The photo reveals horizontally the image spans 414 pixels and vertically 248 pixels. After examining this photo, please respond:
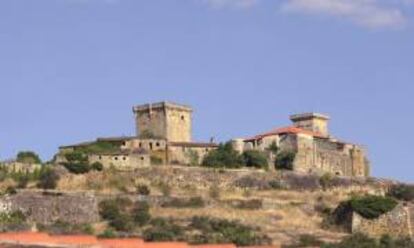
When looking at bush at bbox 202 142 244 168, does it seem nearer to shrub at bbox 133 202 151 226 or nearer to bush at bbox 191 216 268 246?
shrub at bbox 133 202 151 226

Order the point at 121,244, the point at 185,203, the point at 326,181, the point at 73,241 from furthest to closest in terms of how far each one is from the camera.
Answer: the point at 326,181 < the point at 185,203 < the point at 121,244 < the point at 73,241

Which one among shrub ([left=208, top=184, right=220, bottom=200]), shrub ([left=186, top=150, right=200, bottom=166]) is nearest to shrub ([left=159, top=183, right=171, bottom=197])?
shrub ([left=208, top=184, right=220, bottom=200])

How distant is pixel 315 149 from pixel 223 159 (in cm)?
1126

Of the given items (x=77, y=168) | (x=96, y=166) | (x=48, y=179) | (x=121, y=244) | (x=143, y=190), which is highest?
(x=96, y=166)

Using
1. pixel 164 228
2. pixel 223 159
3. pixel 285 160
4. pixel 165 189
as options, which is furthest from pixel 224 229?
pixel 285 160

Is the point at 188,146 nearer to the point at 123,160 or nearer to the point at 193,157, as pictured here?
the point at 193,157

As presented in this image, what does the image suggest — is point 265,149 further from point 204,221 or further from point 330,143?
point 204,221

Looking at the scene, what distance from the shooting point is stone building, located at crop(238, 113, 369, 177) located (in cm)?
9925

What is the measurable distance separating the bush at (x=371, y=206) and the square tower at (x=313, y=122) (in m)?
28.3

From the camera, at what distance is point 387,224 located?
82.4 m

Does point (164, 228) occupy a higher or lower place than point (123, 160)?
lower

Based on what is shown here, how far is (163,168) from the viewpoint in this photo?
88.1 m

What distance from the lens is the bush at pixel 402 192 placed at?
3661 inches

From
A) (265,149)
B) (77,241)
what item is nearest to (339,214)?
(265,149)
